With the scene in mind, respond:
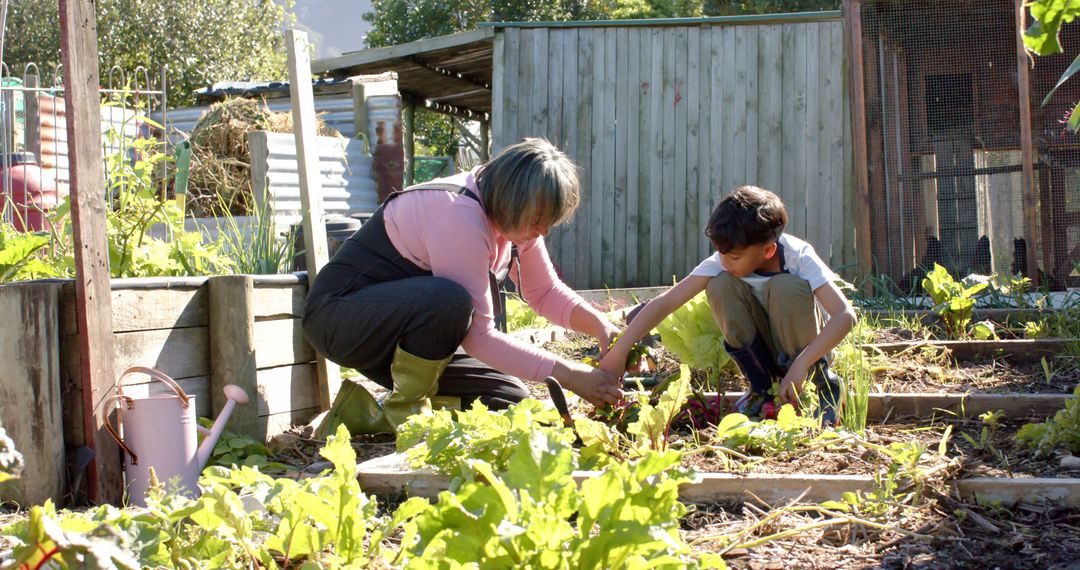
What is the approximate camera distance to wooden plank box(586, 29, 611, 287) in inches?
322

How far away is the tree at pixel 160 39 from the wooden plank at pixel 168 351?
17.1 m

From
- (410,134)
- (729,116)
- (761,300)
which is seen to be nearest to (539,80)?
(729,116)

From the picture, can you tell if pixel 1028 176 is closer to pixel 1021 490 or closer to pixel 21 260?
pixel 1021 490

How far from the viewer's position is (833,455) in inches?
92.1

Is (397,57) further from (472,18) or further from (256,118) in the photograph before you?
(472,18)

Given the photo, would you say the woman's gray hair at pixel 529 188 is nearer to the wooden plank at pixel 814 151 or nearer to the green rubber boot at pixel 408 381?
the green rubber boot at pixel 408 381

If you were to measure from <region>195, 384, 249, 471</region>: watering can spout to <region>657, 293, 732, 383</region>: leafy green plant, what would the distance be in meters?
1.42

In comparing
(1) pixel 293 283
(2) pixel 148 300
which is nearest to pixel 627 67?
(1) pixel 293 283

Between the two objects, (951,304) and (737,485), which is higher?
(951,304)

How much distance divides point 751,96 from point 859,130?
1190mm

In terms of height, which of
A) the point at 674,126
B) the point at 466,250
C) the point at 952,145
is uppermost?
the point at 674,126

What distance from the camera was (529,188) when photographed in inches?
111

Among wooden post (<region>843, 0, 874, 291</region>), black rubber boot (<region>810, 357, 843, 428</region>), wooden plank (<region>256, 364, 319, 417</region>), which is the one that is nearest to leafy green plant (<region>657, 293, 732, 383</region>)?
black rubber boot (<region>810, 357, 843, 428</region>)

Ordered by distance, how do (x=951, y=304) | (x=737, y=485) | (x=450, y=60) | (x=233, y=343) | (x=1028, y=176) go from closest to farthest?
(x=737, y=485) < (x=233, y=343) < (x=951, y=304) < (x=1028, y=176) < (x=450, y=60)
